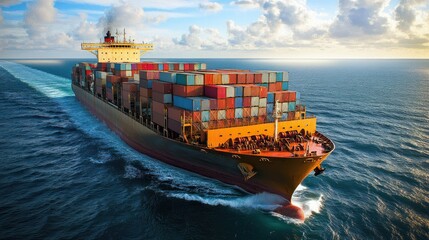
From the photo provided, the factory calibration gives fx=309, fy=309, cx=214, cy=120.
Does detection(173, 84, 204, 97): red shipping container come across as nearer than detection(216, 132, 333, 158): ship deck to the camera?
No

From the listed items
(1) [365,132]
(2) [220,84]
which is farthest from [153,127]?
(1) [365,132]

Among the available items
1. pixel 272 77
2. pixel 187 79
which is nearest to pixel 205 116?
pixel 187 79

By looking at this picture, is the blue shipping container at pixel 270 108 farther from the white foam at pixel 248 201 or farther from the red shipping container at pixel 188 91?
the white foam at pixel 248 201

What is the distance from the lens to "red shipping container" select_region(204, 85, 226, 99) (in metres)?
26.2

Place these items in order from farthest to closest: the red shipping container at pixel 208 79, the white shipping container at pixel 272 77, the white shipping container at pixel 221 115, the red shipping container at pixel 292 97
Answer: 1. the white shipping container at pixel 272 77
2. the red shipping container at pixel 292 97
3. the red shipping container at pixel 208 79
4. the white shipping container at pixel 221 115

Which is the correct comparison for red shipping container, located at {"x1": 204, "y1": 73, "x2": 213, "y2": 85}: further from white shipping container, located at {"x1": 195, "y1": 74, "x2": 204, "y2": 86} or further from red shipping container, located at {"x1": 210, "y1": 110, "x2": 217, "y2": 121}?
red shipping container, located at {"x1": 210, "y1": 110, "x2": 217, "y2": 121}

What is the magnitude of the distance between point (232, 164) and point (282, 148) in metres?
4.04

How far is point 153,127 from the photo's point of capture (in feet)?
101

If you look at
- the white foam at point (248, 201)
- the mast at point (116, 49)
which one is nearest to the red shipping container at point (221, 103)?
the white foam at point (248, 201)

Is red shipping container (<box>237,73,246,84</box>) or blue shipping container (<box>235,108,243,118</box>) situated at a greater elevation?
red shipping container (<box>237,73,246,84</box>)

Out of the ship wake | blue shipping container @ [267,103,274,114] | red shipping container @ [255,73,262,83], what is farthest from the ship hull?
red shipping container @ [255,73,262,83]

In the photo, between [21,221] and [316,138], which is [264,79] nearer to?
[316,138]

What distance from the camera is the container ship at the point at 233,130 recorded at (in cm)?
2255

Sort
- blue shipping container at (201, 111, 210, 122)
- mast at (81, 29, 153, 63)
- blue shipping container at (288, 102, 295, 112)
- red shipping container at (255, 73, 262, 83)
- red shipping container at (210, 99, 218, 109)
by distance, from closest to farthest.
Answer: blue shipping container at (201, 111, 210, 122) → red shipping container at (210, 99, 218, 109) → blue shipping container at (288, 102, 295, 112) → red shipping container at (255, 73, 262, 83) → mast at (81, 29, 153, 63)
